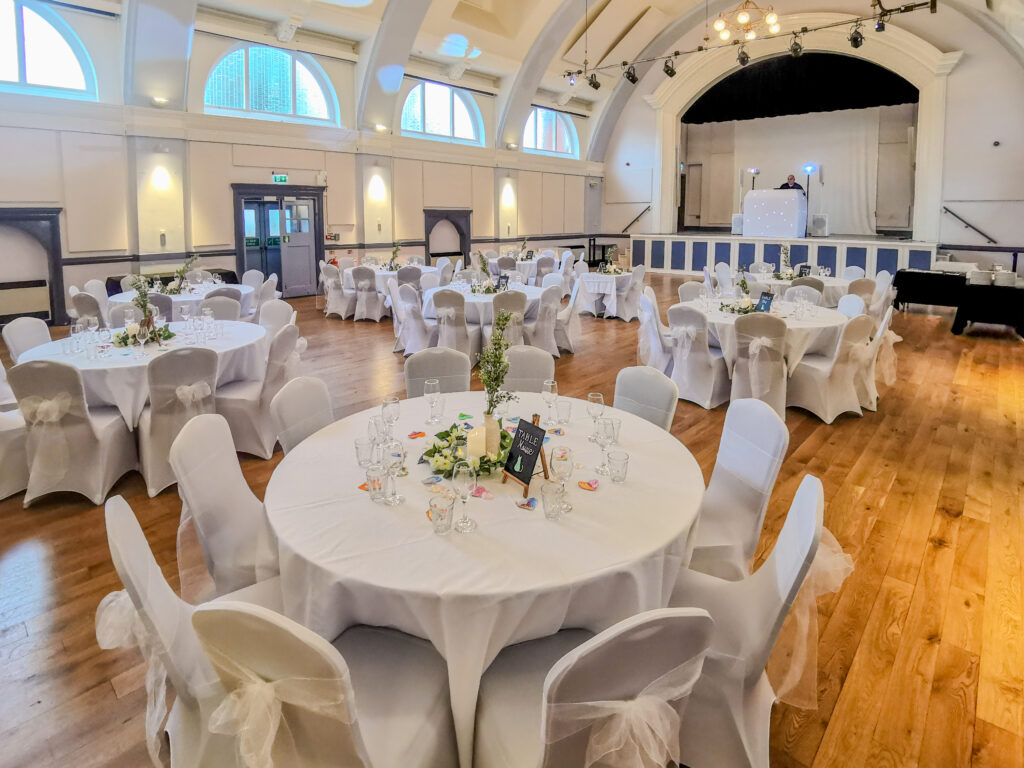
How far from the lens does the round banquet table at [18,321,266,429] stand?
159 inches

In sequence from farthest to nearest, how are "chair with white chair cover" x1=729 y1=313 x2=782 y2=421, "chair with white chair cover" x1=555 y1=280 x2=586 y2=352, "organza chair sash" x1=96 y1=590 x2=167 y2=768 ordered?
"chair with white chair cover" x1=555 y1=280 x2=586 y2=352 → "chair with white chair cover" x1=729 y1=313 x2=782 y2=421 → "organza chair sash" x1=96 y1=590 x2=167 y2=768

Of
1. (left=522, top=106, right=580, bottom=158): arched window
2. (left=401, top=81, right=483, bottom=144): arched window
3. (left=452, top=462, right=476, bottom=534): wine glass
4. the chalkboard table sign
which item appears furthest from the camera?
(left=522, top=106, right=580, bottom=158): arched window

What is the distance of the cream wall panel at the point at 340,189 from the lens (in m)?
13.4

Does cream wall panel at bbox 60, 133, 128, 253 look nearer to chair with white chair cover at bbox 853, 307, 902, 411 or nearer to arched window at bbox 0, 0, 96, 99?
arched window at bbox 0, 0, 96, 99

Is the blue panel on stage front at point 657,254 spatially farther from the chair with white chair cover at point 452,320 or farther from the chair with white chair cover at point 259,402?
the chair with white chair cover at point 259,402

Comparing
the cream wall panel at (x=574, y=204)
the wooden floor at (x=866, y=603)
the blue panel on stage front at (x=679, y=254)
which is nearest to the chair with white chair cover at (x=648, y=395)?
the wooden floor at (x=866, y=603)

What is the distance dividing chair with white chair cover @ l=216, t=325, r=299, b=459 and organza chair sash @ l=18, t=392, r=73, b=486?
0.92 m

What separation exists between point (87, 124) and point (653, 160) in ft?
45.1

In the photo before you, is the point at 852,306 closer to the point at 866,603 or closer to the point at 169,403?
the point at 866,603

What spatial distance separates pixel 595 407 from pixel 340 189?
12.1m

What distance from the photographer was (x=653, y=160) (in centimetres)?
1858

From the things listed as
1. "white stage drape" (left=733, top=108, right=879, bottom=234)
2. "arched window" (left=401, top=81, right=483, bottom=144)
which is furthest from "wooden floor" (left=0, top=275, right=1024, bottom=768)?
"white stage drape" (left=733, top=108, right=879, bottom=234)

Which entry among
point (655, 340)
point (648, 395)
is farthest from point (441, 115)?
point (648, 395)

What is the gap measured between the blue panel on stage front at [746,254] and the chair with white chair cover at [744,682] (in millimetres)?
15249
